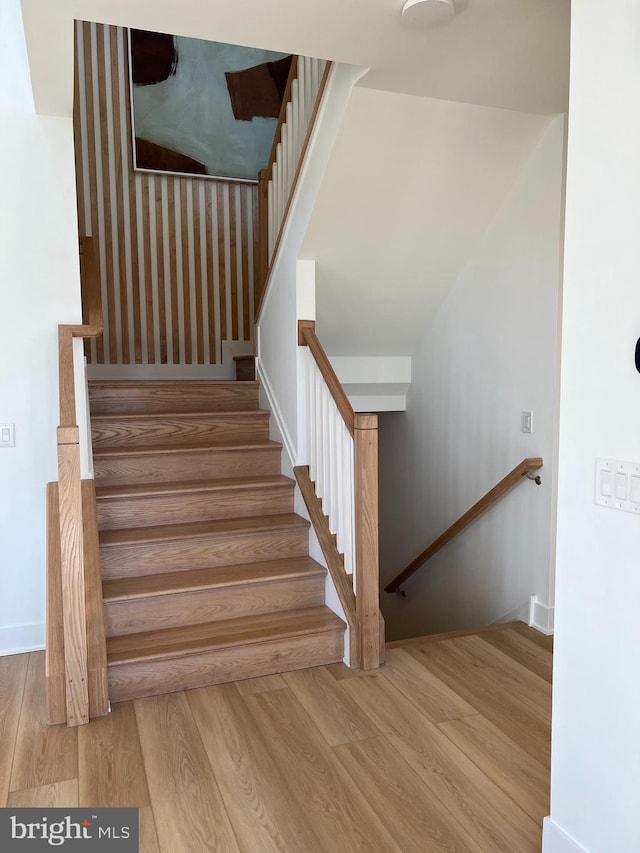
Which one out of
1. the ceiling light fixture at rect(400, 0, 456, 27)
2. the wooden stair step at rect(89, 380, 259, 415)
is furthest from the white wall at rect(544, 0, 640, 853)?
the wooden stair step at rect(89, 380, 259, 415)

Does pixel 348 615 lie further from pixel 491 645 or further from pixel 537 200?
pixel 537 200

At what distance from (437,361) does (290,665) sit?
208cm

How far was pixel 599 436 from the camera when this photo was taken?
1500mm

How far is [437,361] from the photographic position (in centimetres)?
402

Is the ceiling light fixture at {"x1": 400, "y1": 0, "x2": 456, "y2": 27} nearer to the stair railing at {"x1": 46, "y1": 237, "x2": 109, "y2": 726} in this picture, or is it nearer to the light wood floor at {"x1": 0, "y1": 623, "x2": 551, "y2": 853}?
the stair railing at {"x1": 46, "y1": 237, "x2": 109, "y2": 726}

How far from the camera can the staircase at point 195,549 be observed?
268cm

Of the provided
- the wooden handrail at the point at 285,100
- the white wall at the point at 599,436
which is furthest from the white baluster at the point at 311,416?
the white wall at the point at 599,436

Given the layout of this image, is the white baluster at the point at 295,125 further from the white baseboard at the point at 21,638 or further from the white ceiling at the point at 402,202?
the white baseboard at the point at 21,638

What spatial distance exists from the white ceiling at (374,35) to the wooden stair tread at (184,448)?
1.71 meters

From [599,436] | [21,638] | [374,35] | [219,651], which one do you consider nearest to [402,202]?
[374,35]

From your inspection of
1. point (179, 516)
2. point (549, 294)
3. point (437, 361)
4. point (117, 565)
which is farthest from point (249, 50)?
point (117, 565)

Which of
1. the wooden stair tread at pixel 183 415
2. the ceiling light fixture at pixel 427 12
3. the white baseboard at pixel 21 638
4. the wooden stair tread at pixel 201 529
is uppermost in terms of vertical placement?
the ceiling light fixture at pixel 427 12

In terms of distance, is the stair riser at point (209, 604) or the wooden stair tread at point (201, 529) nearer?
the stair riser at point (209, 604)

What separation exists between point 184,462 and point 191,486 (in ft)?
0.75
